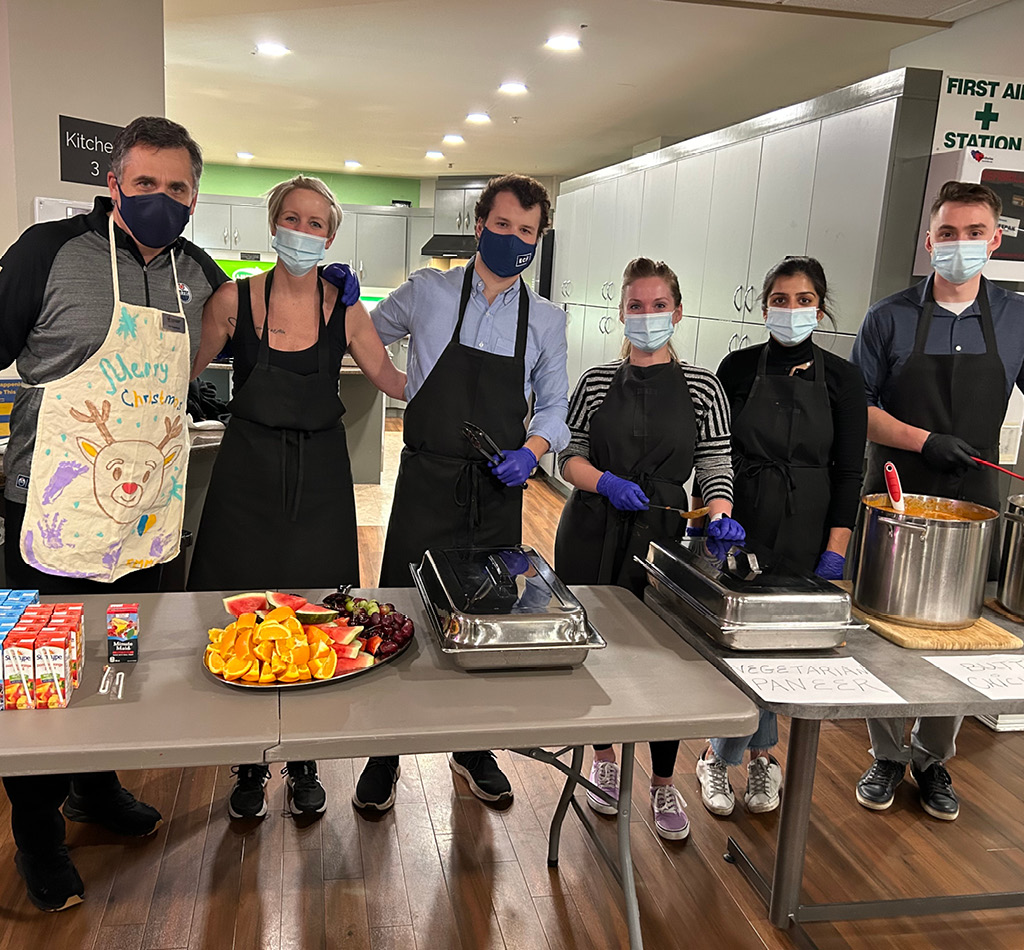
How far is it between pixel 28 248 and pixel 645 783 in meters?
2.04

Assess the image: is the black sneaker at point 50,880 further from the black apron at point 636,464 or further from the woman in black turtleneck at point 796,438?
the woman in black turtleneck at point 796,438

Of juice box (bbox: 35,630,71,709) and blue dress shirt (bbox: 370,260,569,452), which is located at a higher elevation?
blue dress shirt (bbox: 370,260,569,452)

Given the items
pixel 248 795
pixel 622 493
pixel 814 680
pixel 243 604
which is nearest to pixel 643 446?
pixel 622 493

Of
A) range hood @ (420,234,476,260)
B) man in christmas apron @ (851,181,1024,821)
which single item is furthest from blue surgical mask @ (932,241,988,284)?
range hood @ (420,234,476,260)

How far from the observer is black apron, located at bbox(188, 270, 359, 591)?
2.05 meters

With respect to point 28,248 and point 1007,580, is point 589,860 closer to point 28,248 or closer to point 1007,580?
point 1007,580

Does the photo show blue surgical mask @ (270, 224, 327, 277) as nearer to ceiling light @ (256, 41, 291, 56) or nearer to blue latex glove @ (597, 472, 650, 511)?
blue latex glove @ (597, 472, 650, 511)

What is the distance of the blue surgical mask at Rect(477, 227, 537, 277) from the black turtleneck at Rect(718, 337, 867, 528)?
67 cm

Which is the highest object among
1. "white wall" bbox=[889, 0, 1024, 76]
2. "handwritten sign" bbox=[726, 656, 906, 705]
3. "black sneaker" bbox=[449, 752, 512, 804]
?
"white wall" bbox=[889, 0, 1024, 76]

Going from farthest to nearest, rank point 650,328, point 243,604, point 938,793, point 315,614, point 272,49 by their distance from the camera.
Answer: point 272,49, point 938,793, point 650,328, point 243,604, point 315,614

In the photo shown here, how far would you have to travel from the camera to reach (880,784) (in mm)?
2584

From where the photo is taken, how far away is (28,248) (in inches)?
68.7

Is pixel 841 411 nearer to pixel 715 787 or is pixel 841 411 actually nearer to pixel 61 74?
pixel 715 787

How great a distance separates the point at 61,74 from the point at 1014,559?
10.3 feet
